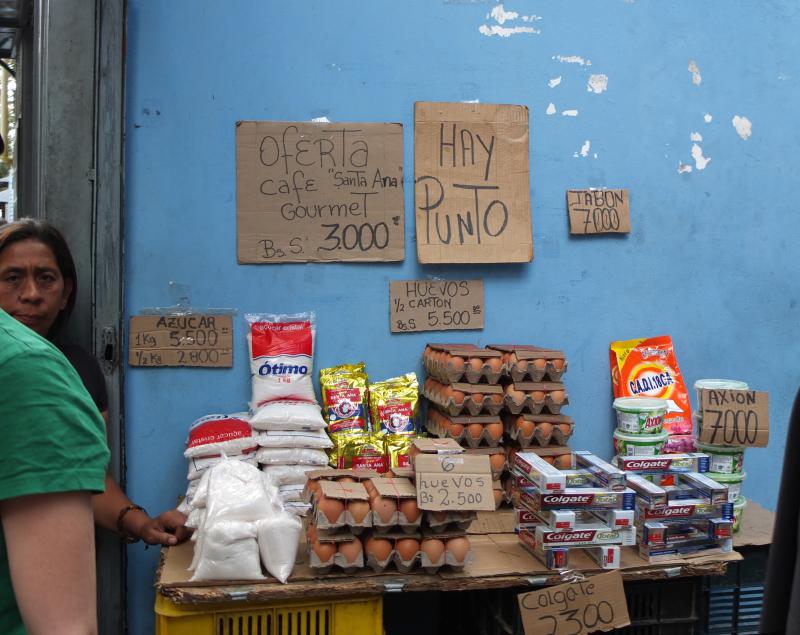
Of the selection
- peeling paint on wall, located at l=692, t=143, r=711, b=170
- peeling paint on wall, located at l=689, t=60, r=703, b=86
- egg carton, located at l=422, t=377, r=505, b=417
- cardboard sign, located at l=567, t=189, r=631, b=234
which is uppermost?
peeling paint on wall, located at l=689, t=60, r=703, b=86

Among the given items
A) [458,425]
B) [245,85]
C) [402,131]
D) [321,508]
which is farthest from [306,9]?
[321,508]

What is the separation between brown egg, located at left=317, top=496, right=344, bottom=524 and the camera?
2443 millimetres

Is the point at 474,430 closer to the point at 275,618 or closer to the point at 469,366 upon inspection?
the point at 469,366

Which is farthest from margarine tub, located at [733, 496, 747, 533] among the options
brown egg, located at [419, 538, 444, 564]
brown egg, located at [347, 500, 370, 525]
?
brown egg, located at [347, 500, 370, 525]

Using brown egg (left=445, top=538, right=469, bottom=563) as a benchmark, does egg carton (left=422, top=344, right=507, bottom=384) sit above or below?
above

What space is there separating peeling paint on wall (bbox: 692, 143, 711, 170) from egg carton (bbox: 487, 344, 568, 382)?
1.26 metres

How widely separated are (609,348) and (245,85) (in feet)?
6.64

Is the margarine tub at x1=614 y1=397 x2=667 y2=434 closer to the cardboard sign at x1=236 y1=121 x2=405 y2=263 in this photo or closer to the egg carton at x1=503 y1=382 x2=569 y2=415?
the egg carton at x1=503 y1=382 x2=569 y2=415

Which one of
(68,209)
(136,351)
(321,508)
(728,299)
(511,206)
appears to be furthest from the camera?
(728,299)

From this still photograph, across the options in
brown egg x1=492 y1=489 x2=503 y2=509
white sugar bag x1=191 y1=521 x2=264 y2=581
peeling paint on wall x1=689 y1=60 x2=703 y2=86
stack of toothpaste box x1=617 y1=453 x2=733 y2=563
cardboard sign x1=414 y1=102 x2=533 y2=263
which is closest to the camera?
white sugar bag x1=191 y1=521 x2=264 y2=581

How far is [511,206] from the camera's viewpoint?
3564 millimetres

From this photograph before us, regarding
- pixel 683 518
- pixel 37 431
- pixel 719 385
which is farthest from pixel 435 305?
pixel 37 431

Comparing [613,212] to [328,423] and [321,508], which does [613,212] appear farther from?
[321,508]

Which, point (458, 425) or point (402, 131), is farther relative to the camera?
point (402, 131)
